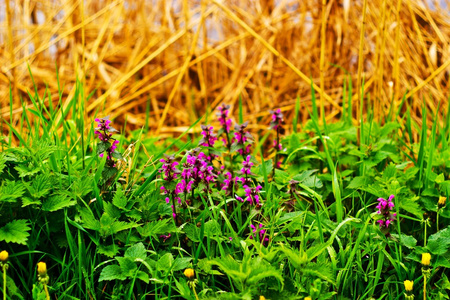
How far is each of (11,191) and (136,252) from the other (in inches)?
16.4

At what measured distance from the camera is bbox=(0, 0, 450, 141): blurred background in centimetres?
317

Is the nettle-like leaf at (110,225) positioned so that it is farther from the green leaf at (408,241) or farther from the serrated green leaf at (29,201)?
the green leaf at (408,241)

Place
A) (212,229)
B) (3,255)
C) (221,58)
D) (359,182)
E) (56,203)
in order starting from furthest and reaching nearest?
1. (221,58)
2. (359,182)
3. (212,229)
4. (56,203)
5. (3,255)

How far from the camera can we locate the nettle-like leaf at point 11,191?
1424mm

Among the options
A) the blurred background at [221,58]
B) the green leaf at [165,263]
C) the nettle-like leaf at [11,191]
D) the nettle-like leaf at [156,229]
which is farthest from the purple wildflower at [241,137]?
the blurred background at [221,58]

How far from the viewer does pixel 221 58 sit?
3.77 meters

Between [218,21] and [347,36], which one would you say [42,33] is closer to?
[218,21]

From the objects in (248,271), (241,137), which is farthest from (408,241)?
(241,137)

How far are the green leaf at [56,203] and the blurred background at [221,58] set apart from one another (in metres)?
1.56

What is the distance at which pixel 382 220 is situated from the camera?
1.63 metres

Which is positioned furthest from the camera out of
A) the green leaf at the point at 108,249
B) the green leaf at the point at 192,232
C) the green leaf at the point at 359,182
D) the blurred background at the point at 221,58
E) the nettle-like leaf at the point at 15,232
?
the blurred background at the point at 221,58

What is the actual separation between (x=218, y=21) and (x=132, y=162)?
8.10 ft

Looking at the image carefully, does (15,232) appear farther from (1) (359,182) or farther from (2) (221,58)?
(2) (221,58)

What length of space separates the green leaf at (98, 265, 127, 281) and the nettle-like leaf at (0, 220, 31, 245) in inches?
9.5
